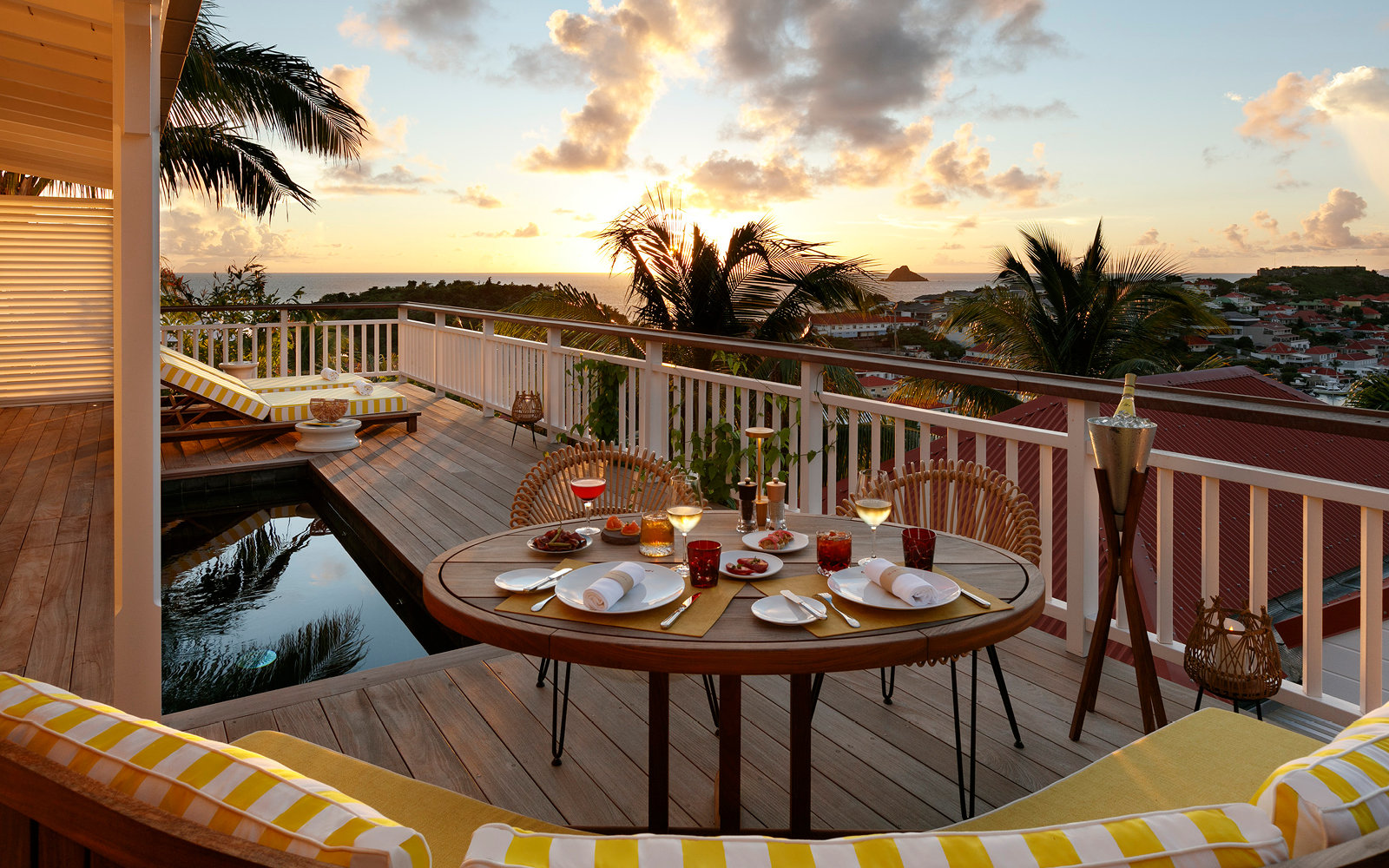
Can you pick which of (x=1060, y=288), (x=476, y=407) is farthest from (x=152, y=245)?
(x=1060, y=288)

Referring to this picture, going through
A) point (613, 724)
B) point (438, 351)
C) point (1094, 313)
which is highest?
point (1094, 313)

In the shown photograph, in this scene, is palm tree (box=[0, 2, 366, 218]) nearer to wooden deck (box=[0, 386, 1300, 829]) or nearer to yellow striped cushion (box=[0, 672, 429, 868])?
wooden deck (box=[0, 386, 1300, 829])

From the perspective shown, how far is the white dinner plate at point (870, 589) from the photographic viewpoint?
5.14 feet

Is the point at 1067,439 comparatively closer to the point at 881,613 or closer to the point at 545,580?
the point at 881,613

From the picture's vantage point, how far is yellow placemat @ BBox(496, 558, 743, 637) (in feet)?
4.89

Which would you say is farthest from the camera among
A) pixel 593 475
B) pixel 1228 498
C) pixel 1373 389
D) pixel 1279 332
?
pixel 1279 332

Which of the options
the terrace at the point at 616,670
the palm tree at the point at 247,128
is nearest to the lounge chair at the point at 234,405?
the terrace at the point at 616,670

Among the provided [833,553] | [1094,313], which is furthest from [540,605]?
[1094,313]

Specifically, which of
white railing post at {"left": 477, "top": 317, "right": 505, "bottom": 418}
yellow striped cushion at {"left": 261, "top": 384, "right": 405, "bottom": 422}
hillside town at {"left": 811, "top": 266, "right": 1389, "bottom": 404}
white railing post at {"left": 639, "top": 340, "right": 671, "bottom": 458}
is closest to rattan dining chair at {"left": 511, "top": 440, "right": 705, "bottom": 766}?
white railing post at {"left": 639, "top": 340, "right": 671, "bottom": 458}

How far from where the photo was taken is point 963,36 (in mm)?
21734

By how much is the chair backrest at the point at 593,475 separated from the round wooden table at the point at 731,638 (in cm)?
60

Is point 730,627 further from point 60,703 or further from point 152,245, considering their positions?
point 152,245

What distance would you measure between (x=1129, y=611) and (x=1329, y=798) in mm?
1728

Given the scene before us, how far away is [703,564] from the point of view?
66.1 inches
